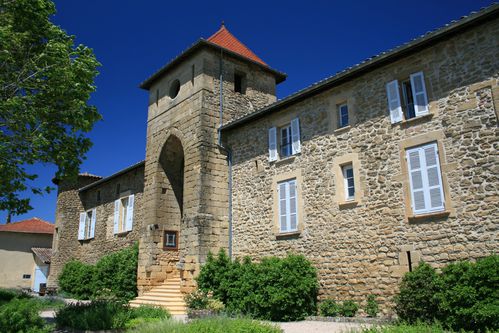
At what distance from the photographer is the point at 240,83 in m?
16.0

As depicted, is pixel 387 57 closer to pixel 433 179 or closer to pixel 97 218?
pixel 433 179

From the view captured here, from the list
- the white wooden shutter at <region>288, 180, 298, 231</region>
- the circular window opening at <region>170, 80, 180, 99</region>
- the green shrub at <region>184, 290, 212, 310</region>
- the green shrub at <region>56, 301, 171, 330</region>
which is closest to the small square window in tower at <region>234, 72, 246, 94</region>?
the circular window opening at <region>170, 80, 180, 99</region>

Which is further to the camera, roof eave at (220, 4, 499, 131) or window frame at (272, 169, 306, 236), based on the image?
window frame at (272, 169, 306, 236)

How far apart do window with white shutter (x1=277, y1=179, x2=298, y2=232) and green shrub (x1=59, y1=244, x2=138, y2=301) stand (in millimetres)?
6000

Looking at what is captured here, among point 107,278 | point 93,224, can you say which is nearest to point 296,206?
point 107,278

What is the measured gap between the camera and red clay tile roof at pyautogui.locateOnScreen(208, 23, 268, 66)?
51.3 feet

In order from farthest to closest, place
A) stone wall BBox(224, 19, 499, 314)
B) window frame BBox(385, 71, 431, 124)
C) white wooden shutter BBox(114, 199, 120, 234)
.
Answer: white wooden shutter BBox(114, 199, 120, 234), window frame BBox(385, 71, 431, 124), stone wall BBox(224, 19, 499, 314)

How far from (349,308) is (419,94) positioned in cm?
506

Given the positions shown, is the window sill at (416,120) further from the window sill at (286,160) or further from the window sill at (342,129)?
the window sill at (286,160)

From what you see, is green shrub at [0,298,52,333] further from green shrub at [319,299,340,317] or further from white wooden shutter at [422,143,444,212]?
white wooden shutter at [422,143,444,212]

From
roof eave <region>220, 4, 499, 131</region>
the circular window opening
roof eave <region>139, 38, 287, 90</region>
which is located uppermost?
roof eave <region>139, 38, 287, 90</region>

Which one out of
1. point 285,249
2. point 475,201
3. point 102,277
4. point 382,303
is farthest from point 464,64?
point 102,277

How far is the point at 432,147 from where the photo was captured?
28.1 ft

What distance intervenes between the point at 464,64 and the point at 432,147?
5.91 feet
